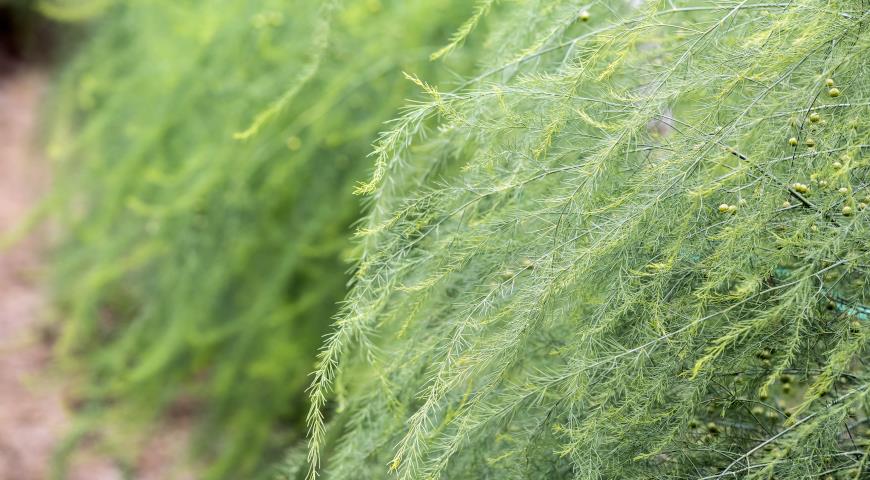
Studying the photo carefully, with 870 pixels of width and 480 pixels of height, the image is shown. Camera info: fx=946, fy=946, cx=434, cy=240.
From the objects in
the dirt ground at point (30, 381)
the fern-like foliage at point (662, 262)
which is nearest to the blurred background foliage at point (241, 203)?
the dirt ground at point (30, 381)

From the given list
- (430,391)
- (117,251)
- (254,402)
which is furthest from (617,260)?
(117,251)

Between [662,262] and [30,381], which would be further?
[30,381]

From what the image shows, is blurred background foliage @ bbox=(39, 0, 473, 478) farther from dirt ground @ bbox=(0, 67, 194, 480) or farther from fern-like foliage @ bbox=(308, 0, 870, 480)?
fern-like foliage @ bbox=(308, 0, 870, 480)

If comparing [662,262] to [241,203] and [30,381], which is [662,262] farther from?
[30,381]

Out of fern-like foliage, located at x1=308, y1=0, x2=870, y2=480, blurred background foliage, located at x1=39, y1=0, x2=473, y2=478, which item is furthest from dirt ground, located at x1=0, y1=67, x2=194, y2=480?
fern-like foliage, located at x1=308, y1=0, x2=870, y2=480

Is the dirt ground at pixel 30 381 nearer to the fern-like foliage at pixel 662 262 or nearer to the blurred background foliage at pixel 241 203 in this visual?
the blurred background foliage at pixel 241 203

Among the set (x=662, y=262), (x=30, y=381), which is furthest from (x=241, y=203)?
(x=662, y=262)

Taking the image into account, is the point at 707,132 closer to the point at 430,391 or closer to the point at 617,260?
the point at 617,260
